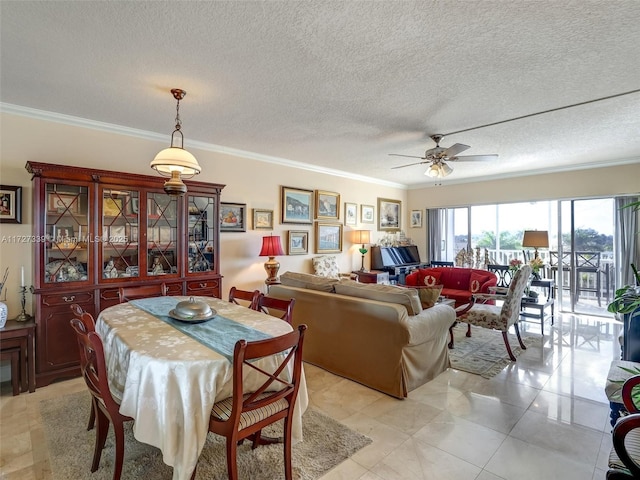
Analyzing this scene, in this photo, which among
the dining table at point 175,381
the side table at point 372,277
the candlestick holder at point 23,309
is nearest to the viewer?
the dining table at point 175,381

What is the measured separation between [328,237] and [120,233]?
11.4 ft

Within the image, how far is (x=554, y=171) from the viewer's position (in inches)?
232

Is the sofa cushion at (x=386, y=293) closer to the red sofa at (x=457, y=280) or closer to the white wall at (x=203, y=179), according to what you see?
the white wall at (x=203, y=179)

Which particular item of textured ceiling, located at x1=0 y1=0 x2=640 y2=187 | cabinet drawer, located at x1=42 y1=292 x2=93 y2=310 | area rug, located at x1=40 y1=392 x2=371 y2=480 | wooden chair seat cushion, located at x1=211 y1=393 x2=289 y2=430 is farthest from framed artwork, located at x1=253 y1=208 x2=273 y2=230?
wooden chair seat cushion, located at x1=211 y1=393 x2=289 y2=430

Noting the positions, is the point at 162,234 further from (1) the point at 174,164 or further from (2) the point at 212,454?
(2) the point at 212,454

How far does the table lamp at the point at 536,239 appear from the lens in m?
5.29

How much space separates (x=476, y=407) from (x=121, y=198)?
12.9 feet

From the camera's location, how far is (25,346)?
286 cm

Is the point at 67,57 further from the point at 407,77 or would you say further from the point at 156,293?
the point at 407,77

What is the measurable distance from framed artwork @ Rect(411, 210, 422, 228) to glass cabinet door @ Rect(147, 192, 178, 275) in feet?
18.7

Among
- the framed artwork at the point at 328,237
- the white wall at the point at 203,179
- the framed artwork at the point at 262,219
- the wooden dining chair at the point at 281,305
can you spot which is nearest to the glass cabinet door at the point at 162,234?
the white wall at the point at 203,179

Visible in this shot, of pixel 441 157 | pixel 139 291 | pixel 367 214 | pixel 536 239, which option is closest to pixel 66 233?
pixel 139 291

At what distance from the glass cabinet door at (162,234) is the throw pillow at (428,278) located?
14.0ft

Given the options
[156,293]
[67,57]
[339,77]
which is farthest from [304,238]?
[67,57]
